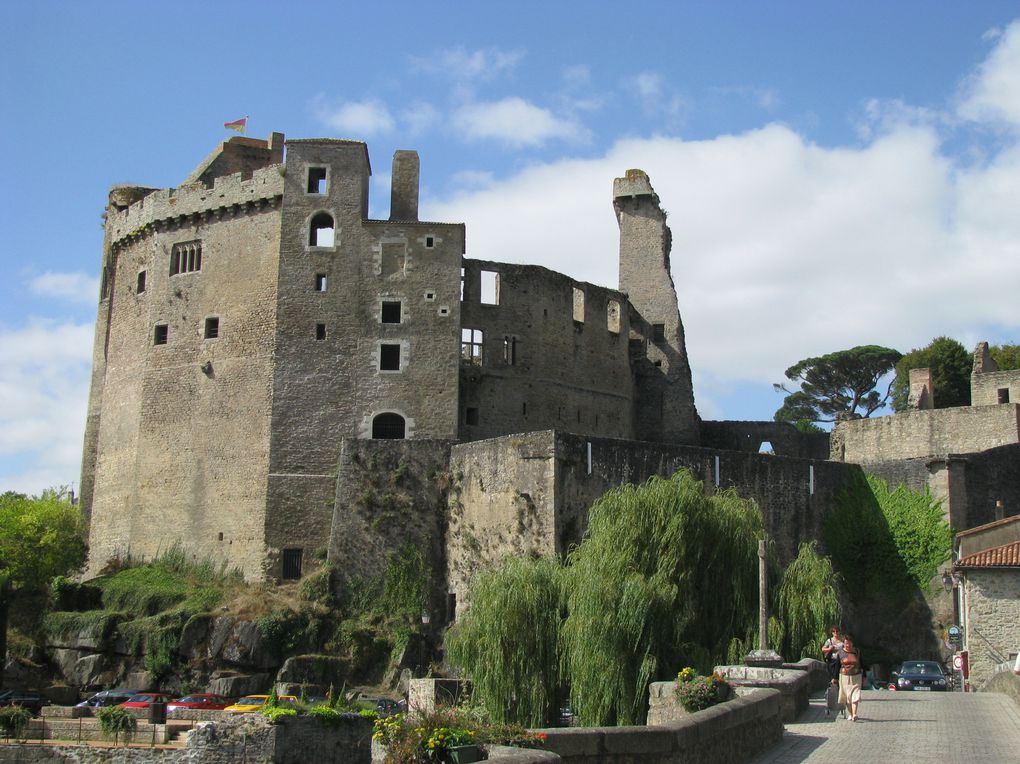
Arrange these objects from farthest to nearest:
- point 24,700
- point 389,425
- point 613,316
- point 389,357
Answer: point 613,316 < point 389,357 < point 389,425 < point 24,700

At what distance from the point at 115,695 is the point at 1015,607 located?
22.3 m

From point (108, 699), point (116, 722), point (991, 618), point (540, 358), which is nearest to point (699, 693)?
point (991, 618)

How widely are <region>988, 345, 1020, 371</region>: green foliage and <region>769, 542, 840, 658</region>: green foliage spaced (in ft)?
131

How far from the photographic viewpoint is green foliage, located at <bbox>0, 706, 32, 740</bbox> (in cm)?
2959

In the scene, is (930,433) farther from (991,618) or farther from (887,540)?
(991,618)

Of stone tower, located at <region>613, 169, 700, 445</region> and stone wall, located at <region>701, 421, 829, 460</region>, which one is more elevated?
stone tower, located at <region>613, 169, 700, 445</region>

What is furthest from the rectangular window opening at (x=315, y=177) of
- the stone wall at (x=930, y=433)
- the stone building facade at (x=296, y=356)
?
the stone wall at (x=930, y=433)

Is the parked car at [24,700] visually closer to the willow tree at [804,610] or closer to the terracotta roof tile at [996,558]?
the willow tree at [804,610]

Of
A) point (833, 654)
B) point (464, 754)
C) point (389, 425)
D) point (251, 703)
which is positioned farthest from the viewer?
point (389, 425)

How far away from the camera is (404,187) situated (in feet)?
141

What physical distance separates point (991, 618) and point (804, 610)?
5.33 metres

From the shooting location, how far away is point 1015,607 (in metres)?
28.4

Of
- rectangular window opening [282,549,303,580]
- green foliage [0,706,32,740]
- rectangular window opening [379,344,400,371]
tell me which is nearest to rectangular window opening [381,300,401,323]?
rectangular window opening [379,344,400,371]

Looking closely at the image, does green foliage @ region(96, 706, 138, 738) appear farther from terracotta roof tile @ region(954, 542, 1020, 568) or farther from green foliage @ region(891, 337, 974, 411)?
green foliage @ region(891, 337, 974, 411)
